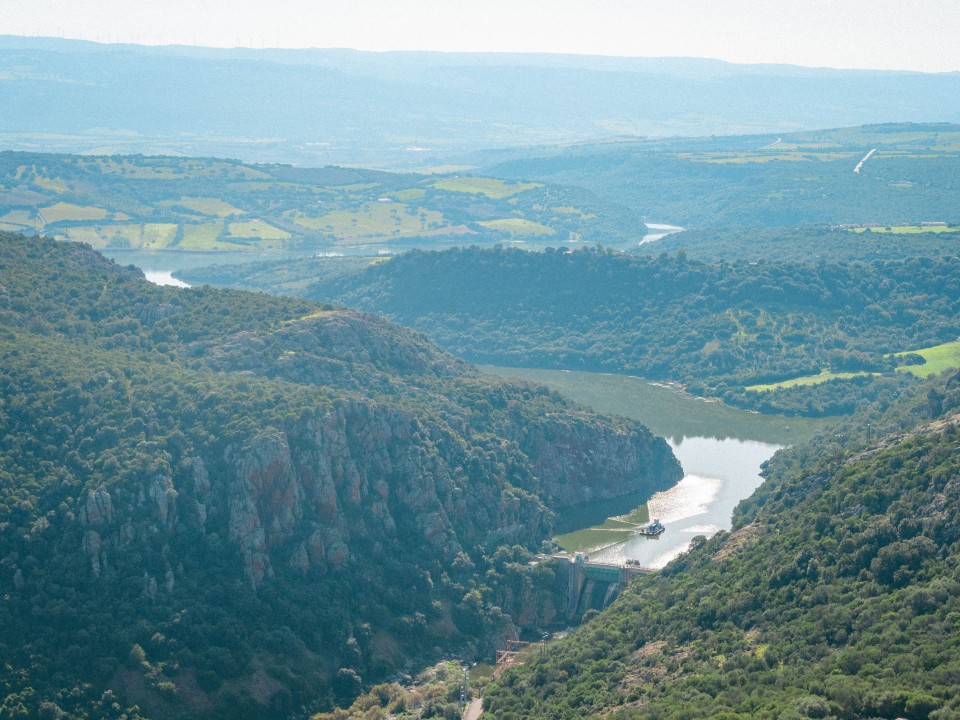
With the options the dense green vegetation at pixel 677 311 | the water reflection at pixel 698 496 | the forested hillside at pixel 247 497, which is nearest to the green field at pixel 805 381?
the dense green vegetation at pixel 677 311

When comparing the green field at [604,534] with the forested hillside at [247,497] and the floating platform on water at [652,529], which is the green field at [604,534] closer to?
the floating platform on water at [652,529]

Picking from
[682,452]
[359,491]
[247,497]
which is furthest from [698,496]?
[247,497]

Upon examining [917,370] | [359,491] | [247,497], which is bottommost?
[359,491]

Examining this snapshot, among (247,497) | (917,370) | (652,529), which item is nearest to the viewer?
(247,497)

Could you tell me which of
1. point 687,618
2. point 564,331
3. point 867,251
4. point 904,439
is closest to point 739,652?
point 687,618

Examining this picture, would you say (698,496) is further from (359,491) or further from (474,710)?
(474,710)

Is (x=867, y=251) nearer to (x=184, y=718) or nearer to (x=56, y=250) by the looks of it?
(x=56, y=250)

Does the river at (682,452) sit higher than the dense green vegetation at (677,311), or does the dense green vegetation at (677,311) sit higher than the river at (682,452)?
the dense green vegetation at (677,311)
